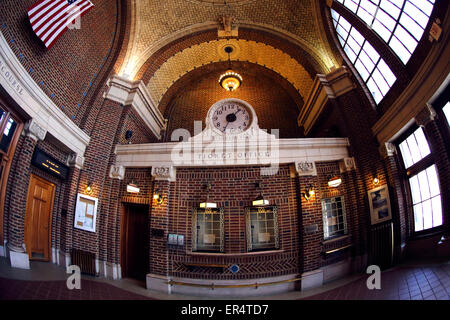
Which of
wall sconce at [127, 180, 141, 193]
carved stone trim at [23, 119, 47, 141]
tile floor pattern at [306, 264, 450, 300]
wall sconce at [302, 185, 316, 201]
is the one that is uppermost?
carved stone trim at [23, 119, 47, 141]

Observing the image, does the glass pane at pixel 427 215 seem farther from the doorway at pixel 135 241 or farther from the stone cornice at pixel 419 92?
the doorway at pixel 135 241

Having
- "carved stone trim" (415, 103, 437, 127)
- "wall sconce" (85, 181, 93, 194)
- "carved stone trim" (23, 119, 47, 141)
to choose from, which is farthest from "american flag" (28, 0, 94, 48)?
"carved stone trim" (415, 103, 437, 127)

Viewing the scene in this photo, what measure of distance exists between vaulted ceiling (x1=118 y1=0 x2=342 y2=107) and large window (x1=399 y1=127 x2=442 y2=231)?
430 cm

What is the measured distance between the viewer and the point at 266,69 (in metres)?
11.3

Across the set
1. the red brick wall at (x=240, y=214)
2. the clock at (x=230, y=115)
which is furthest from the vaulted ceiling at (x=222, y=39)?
the red brick wall at (x=240, y=214)

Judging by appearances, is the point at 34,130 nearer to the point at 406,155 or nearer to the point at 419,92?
the point at 419,92

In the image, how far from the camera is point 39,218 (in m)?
6.13

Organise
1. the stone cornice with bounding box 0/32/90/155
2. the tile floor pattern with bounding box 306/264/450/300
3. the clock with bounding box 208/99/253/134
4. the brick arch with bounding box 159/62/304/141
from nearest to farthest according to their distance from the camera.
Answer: the tile floor pattern with bounding box 306/264/450/300
the stone cornice with bounding box 0/32/90/155
the clock with bounding box 208/99/253/134
the brick arch with bounding box 159/62/304/141

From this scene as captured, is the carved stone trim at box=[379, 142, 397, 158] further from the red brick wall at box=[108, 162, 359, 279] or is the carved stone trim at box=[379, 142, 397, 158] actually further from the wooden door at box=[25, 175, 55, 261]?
the wooden door at box=[25, 175, 55, 261]

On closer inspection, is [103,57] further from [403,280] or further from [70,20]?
[403,280]

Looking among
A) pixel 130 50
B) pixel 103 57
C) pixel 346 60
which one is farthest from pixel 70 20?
pixel 346 60

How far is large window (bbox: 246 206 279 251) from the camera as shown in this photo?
6.71 metres

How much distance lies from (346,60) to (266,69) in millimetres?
4145

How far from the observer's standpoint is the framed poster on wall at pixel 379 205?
255 inches
